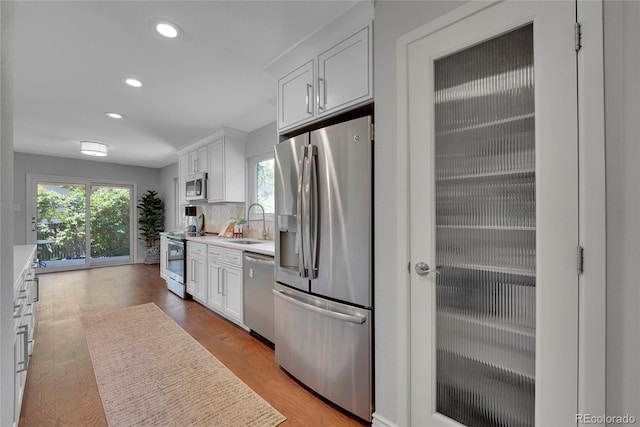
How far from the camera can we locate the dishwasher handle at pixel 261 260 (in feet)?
7.97

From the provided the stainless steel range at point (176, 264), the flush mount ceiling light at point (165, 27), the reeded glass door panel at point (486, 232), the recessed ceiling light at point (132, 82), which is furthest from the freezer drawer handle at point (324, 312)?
the stainless steel range at point (176, 264)

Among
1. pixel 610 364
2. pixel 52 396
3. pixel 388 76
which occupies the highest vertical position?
pixel 388 76

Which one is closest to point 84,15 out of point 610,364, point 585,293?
point 585,293

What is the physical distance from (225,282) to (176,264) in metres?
1.63

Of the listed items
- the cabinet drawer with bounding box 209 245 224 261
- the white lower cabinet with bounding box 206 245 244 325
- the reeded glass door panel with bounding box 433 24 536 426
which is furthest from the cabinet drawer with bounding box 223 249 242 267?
the reeded glass door panel with bounding box 433 24 536 426

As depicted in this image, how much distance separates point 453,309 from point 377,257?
455 millimetres

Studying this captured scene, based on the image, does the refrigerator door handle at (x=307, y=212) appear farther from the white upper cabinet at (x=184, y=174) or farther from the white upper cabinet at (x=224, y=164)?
the white upper cabinet at (x=184, y=174)

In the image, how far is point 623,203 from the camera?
0.92 meters

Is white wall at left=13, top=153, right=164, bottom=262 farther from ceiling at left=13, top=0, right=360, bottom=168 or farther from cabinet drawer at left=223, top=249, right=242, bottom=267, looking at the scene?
cabinet drawer at left=223, top=249, right=242, bottom=267

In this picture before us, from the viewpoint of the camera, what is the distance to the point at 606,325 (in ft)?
3.08

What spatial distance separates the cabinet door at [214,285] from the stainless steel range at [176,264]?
32.8 inches

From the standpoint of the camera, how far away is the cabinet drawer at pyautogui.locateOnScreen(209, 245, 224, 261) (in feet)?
10.5

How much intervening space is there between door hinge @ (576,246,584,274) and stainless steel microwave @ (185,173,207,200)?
14.6 ft

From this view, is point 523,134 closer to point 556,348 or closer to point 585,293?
point 585,293
